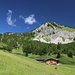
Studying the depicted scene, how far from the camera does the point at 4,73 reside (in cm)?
3534

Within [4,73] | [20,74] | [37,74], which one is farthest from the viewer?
[37,74]

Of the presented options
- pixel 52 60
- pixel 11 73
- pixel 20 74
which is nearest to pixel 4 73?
pixel 11 73

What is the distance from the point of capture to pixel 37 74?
43375mm

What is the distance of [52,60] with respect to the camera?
127 metres

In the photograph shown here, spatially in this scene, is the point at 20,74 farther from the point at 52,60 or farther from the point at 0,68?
the point at 52,60

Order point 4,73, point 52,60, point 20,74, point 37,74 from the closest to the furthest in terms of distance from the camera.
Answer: point 4,73, point 20,74, point 37,74, point 52,60

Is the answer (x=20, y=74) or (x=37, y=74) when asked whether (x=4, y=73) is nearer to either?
(x=20, y=74)

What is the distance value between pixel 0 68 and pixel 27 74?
249 inches

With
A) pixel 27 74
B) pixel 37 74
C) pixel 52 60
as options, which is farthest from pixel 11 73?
pixel 52 60

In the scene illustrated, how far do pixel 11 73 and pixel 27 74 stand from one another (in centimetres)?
471

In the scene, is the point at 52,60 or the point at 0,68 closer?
the point at 0,68

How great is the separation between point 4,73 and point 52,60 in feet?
308

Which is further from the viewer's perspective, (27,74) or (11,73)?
(27,74)

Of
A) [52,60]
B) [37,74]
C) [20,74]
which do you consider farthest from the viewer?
[52,60]
